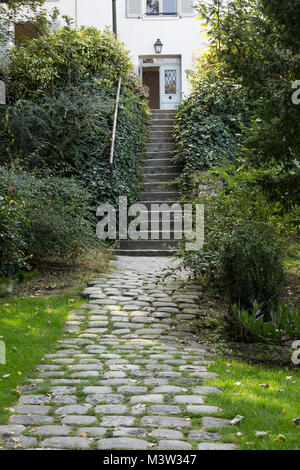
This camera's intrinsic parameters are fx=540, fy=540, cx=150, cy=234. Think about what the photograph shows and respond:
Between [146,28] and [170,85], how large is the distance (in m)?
2.29

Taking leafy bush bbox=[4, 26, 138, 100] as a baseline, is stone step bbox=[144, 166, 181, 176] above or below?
below

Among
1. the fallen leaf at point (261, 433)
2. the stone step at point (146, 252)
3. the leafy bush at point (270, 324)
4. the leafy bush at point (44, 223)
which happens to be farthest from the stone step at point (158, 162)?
the fallen leaf at point (261, 433)

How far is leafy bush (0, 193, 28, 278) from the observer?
7.05 meters

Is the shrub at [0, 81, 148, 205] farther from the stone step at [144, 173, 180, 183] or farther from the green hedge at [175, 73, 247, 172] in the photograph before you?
the green hedge at [175, 73, 247, 172]

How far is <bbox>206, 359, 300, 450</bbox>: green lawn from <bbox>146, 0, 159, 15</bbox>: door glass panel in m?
18.2

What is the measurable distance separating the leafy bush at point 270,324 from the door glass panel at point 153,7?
17469 mm

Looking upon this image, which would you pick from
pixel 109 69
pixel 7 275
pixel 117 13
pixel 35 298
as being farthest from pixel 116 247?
pixel 117 13

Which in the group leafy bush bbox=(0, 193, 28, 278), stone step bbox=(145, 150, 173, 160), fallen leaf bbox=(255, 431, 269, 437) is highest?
stone step bbox=(145, 150, 173, 160)

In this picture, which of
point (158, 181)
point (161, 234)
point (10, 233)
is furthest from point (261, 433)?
point (158, 181)

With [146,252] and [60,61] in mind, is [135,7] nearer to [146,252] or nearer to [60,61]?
[60,61]

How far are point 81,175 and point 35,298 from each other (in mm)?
5012

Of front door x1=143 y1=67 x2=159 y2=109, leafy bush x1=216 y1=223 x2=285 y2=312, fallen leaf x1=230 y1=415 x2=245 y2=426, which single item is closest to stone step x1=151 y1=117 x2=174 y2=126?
front door x1=143 y1=67 x2=159 y2=109

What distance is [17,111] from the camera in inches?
452

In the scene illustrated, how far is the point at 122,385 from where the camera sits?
427cm
